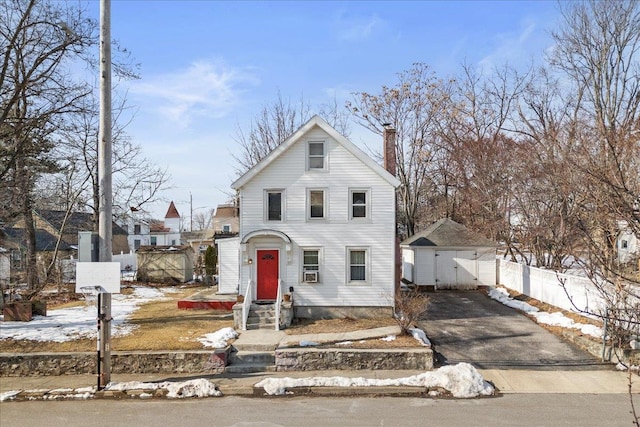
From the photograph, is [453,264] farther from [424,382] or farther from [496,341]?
[424,382]

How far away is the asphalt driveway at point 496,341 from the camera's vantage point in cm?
1239

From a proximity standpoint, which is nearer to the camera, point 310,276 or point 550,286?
point 310,276

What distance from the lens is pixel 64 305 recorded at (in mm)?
19734

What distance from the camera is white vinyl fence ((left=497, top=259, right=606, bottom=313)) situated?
48.7 ft

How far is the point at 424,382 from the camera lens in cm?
1055

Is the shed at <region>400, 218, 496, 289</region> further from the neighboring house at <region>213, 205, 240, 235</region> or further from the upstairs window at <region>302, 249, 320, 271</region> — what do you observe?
the neighboring house at <region>213, 205, 240, 235</region>

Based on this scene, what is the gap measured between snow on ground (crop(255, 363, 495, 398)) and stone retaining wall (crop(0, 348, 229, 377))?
1921 mm

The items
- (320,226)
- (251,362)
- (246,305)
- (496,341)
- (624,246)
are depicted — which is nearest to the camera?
(251,362)

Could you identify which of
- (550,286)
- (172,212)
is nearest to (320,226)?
(550,286)

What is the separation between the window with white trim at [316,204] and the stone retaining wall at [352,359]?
6.26 metres

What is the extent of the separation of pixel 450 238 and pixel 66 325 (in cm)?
1860

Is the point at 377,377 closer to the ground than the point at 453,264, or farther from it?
closer to the ground

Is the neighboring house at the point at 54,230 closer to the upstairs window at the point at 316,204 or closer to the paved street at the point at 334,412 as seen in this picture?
the upstairs window at the point at 316,204

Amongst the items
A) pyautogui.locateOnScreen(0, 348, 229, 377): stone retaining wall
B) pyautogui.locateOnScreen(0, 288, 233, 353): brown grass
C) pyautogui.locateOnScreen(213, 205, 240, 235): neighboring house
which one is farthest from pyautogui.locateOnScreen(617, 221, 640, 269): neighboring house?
pyautogui.locateOnScreen(213, 205, 240, 235): neighboring house
